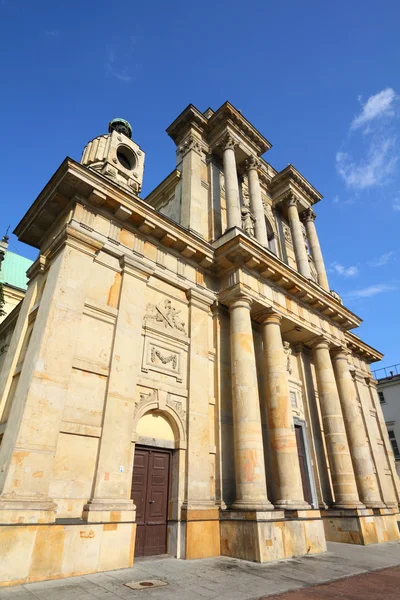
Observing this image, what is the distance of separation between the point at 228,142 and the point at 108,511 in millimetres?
17038

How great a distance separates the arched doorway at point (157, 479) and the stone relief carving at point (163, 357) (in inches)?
57.9

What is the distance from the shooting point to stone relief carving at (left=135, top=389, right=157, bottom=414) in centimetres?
1029

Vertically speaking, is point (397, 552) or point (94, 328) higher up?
point (94, 328)

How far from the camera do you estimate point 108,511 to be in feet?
27.0

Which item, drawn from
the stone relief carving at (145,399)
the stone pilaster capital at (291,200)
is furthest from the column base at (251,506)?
the stone pilaster capital at (291,200)

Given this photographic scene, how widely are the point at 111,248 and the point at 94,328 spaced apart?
9.15 feet

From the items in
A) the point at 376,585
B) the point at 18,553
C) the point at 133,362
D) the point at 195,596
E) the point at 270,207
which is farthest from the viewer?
the point at 270,207

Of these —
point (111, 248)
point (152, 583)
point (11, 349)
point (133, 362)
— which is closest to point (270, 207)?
point (111, 248)

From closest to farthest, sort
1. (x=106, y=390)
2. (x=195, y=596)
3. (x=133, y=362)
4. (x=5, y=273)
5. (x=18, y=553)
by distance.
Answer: (x=195, y=596) < (x=18, y=553) < (x=106, y=390) < (x=133, y=362) < (x=5, y=273)

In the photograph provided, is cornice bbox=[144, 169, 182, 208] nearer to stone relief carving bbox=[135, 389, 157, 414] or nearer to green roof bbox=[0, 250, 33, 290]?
stone relief carving bbox=[135, 389, 157, 414]

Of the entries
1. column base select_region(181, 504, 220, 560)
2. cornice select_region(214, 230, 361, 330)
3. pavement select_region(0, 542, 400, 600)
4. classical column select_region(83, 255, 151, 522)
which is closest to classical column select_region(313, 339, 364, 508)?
cornice select_region(214, 230, 361, 330)

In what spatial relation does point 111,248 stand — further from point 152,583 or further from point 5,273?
point 5,273

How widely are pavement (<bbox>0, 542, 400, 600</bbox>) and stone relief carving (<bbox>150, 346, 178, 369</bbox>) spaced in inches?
207

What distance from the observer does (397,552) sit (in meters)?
11.9
